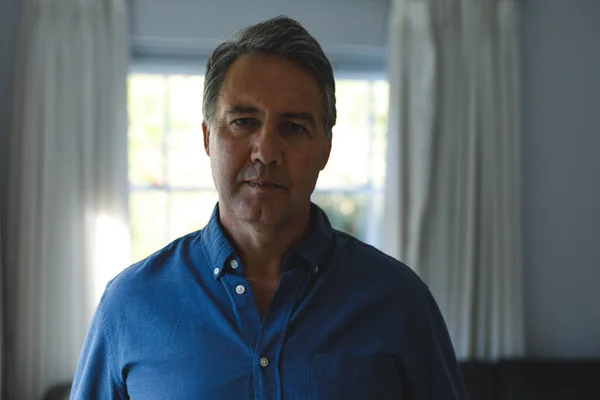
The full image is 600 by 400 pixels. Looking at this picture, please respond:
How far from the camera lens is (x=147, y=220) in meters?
3.14

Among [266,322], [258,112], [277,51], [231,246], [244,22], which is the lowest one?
[266,322]

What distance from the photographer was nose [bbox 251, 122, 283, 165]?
105cm

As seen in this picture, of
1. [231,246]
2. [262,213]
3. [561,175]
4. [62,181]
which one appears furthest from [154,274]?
[561,175]

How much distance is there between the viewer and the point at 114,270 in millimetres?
2855

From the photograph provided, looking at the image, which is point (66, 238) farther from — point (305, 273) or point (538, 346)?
point (538, 346)

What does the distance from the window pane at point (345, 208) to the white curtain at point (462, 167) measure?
0.22 m

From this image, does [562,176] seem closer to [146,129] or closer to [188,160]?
[188,160]

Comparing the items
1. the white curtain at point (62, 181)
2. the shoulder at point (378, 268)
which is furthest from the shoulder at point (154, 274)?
the white curtain at point (62, 181)

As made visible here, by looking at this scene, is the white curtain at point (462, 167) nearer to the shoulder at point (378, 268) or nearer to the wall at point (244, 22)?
the wall at point (244, 22)

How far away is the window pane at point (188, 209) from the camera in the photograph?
3.14 metres

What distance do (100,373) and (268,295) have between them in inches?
13.4

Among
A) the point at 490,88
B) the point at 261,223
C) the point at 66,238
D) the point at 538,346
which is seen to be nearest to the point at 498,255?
the point at 538,346

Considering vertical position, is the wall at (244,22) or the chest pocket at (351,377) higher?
the wall at (244,22)

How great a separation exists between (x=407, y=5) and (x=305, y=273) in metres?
2.18
